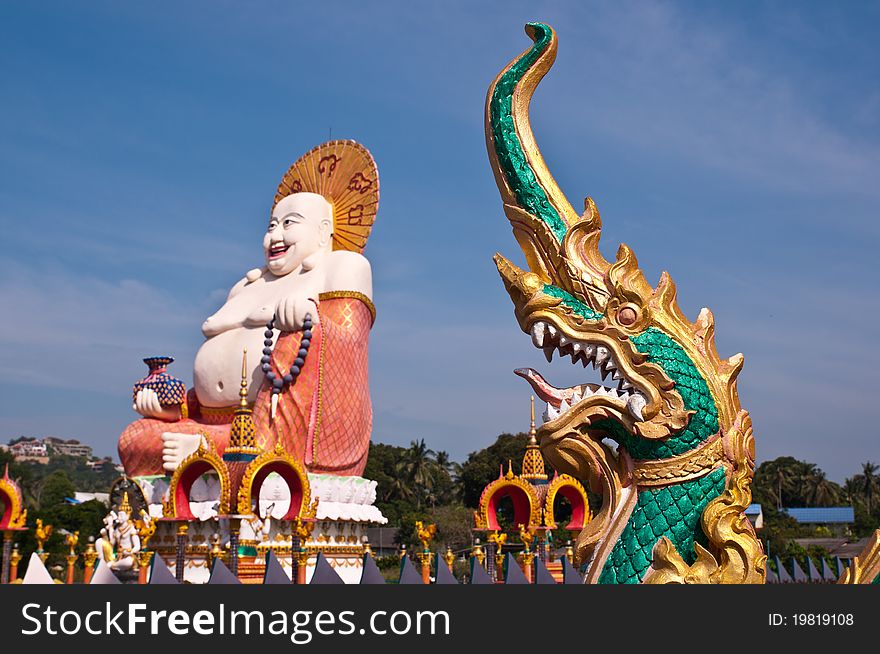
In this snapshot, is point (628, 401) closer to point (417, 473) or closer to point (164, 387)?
point (164, 387)

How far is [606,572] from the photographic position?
16.8 ft

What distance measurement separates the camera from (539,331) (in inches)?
208

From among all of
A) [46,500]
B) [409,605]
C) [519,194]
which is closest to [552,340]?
[519,194]

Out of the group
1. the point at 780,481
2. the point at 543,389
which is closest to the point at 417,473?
the point at 780,481

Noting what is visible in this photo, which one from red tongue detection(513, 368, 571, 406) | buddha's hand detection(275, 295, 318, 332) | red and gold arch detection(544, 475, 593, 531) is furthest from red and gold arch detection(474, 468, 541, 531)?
red tongue detection(513, 368, 571, 406)

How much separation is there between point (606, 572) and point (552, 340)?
1.30m

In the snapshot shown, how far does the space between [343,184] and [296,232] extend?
1.66m

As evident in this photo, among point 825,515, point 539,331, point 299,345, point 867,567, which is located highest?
point 825,515

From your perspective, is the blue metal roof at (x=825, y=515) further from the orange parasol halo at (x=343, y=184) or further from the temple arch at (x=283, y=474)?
the temple arch at (x=283, y=474)

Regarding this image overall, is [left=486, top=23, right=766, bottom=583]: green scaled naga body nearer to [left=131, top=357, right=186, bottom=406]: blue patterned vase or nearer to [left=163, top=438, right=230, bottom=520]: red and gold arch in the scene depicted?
[left=163, top=438, right=230, bottom=520]: red and gold arch

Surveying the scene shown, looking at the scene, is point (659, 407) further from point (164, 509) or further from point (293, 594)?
point (164, 509)

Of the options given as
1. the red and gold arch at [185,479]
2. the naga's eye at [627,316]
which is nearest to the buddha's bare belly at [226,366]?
the red and gold arch at [185,479]

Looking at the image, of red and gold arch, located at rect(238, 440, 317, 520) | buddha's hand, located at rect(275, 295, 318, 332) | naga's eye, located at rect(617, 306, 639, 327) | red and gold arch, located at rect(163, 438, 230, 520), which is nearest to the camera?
naga's eye, located at rect(617, 306, 639, 327)

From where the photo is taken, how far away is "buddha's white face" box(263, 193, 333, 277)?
19.9 m
